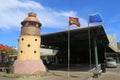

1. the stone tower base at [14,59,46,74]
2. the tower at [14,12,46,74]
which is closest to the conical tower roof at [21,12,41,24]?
the tower at [14,12,46,74]

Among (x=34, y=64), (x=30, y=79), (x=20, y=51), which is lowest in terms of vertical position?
(x=30, y=79)

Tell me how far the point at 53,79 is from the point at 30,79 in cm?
232

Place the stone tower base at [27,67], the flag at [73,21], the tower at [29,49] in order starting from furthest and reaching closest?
1. the tower at [29,49]
2. the stone tower base at [27,67]
3. the flag at [73,21]

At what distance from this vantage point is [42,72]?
2248 centimetres

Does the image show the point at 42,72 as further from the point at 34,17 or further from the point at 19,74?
the point at 34,17

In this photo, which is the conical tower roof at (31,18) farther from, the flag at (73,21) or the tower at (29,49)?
the flag at (73,21)

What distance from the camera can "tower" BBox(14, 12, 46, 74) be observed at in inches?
882

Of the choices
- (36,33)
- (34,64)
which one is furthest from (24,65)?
(36,33)

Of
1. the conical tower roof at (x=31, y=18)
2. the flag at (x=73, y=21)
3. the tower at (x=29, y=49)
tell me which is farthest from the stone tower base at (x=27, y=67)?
the flag at (x=73, y=21)

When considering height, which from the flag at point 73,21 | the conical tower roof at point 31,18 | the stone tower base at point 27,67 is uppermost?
the conical tower roof at point 31,18

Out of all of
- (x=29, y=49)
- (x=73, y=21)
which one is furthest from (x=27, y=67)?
(x=73, y=21)

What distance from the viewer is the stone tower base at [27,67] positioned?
22.1m

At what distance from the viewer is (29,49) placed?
76.0ft

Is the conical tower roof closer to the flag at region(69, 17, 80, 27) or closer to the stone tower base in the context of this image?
the stone tower base
